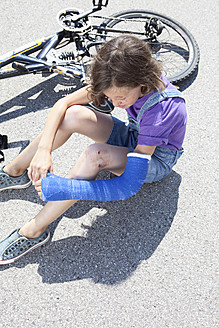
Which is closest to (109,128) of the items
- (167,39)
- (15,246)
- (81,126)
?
(81,126)

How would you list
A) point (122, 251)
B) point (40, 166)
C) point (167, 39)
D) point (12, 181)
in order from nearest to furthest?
point (40, 166) → point (122, 251) → point (12, 181) → point (167, 39)

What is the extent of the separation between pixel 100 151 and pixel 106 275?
609mm

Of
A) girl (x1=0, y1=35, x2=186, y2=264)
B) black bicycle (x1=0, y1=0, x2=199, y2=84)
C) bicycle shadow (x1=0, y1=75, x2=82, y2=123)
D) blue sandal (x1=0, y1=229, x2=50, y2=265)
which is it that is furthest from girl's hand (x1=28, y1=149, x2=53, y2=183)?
bicycle shadow (x1=0, y1=75, x2=82, y2=123)

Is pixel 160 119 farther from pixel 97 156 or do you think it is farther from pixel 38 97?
pixel 38 97

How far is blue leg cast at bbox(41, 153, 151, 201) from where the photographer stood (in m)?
1.37

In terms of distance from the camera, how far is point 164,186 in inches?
76.0

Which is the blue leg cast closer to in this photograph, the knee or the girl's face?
the knee

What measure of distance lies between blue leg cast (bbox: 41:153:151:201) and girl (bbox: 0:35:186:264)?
0.23 feet

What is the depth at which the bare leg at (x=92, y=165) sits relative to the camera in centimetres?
149

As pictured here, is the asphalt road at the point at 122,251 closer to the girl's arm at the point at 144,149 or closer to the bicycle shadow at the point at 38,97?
the bicycle shadow at the point at 38,97

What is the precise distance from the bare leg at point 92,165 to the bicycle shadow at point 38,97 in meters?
0.89

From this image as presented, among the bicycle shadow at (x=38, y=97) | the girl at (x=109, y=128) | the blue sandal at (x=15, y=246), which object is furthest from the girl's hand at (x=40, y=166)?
the bicycle shadow at (x=38, y=97)

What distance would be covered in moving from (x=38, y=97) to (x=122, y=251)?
122 cm

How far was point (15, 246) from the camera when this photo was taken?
1601 millimetres
